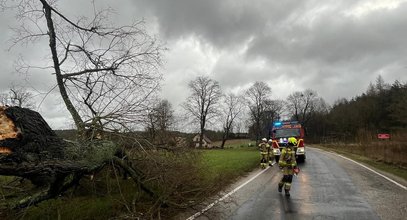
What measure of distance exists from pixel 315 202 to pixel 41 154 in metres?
6.77

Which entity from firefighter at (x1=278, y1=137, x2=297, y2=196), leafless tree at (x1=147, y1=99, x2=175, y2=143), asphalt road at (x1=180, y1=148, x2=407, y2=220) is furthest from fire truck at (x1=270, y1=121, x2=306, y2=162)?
leafless tree at (x1=147, y1=99, x2=175, y2=143)

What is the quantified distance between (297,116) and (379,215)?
338 ft

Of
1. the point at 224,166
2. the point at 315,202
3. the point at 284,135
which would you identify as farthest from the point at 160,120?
the point at 284,135

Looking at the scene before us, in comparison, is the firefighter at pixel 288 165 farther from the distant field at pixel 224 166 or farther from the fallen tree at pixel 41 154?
the fallen tree at pixel 41 154

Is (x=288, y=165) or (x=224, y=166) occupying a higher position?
(x=288, y=165)

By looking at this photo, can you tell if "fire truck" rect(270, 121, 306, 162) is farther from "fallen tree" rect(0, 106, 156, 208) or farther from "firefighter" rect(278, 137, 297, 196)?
"fallen tree" rect(0, 106, 156, 208)

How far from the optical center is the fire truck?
2548cm

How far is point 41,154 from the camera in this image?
646 centimetres

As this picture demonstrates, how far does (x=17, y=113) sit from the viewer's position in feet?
20.6

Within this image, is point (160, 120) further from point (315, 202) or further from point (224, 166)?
point (224, 166)

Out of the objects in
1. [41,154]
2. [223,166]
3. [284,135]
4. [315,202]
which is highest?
[284,135]

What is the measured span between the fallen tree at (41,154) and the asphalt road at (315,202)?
2.30 metres


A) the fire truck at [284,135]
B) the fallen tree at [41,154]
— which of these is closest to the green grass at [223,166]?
the fire truck at [284,135]

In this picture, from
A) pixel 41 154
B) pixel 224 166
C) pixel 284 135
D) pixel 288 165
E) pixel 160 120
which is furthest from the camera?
pixel 284 135
